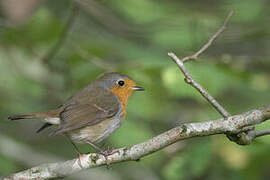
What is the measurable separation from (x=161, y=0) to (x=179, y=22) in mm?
707

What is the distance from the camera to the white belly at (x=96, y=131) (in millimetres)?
4645

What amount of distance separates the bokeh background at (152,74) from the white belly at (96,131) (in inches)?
6.8

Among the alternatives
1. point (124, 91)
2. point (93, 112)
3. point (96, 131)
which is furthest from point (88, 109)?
point (124, 91)

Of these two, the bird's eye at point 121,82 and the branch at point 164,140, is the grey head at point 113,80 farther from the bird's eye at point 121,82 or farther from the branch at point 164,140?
the branch at point 164,140

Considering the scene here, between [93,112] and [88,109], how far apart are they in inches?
2.5

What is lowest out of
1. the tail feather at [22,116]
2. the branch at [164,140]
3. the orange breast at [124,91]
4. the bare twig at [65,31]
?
the branch at [164,140]

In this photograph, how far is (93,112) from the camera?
4879 mm

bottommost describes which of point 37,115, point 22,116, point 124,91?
point 22,116

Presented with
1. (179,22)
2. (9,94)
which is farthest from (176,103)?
(9,94)

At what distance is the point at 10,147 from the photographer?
580 centimetres

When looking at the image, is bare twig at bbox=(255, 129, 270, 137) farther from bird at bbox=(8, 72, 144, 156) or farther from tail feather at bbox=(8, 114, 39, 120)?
tail feather at bbox=(8, 114, 39, 120)

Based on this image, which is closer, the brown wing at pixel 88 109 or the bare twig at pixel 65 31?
the brown wing at pixel 88 109

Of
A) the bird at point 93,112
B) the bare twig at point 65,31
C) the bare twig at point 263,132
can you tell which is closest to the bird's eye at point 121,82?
the bird at point 93,112

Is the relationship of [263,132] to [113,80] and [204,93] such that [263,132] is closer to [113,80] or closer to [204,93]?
[204,93]
